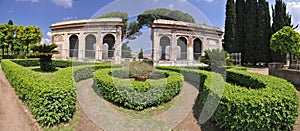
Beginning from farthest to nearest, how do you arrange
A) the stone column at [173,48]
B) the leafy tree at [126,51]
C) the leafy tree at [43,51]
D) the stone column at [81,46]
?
the stone column at [81,46], the stone column at [173,48], the leafy tree at [126,51], the leafy tree at [43,51]

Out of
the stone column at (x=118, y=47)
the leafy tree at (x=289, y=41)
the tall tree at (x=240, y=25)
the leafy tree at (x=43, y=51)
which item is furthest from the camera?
the tall tree at (x=240, y=25)

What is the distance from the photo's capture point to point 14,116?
17.1 feet

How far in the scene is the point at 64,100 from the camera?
4.93m

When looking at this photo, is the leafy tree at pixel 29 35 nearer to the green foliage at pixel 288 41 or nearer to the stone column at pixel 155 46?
the stone column at pixel 155 46

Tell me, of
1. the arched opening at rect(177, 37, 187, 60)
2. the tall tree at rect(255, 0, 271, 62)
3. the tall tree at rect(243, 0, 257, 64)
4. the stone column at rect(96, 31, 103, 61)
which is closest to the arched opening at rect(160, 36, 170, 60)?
the arched opening at rect(177, 37, 187, 60)

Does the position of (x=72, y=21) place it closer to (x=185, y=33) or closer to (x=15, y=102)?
(x=185, y=33)

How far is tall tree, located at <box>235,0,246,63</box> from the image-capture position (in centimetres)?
2739

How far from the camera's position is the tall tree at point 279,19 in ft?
76.2

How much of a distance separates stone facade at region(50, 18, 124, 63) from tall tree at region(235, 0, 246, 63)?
17.1 metres

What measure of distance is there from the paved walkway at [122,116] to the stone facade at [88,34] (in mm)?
16080

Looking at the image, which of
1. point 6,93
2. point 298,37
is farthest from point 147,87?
point 298,37

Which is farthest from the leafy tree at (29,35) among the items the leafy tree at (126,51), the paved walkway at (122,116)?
the paved walkway at (122,116)

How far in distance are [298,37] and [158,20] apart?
48.7 feet

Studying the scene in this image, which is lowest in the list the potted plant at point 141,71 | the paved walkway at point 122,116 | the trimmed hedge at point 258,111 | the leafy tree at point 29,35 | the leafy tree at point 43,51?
the paved walkway at point 122,116
